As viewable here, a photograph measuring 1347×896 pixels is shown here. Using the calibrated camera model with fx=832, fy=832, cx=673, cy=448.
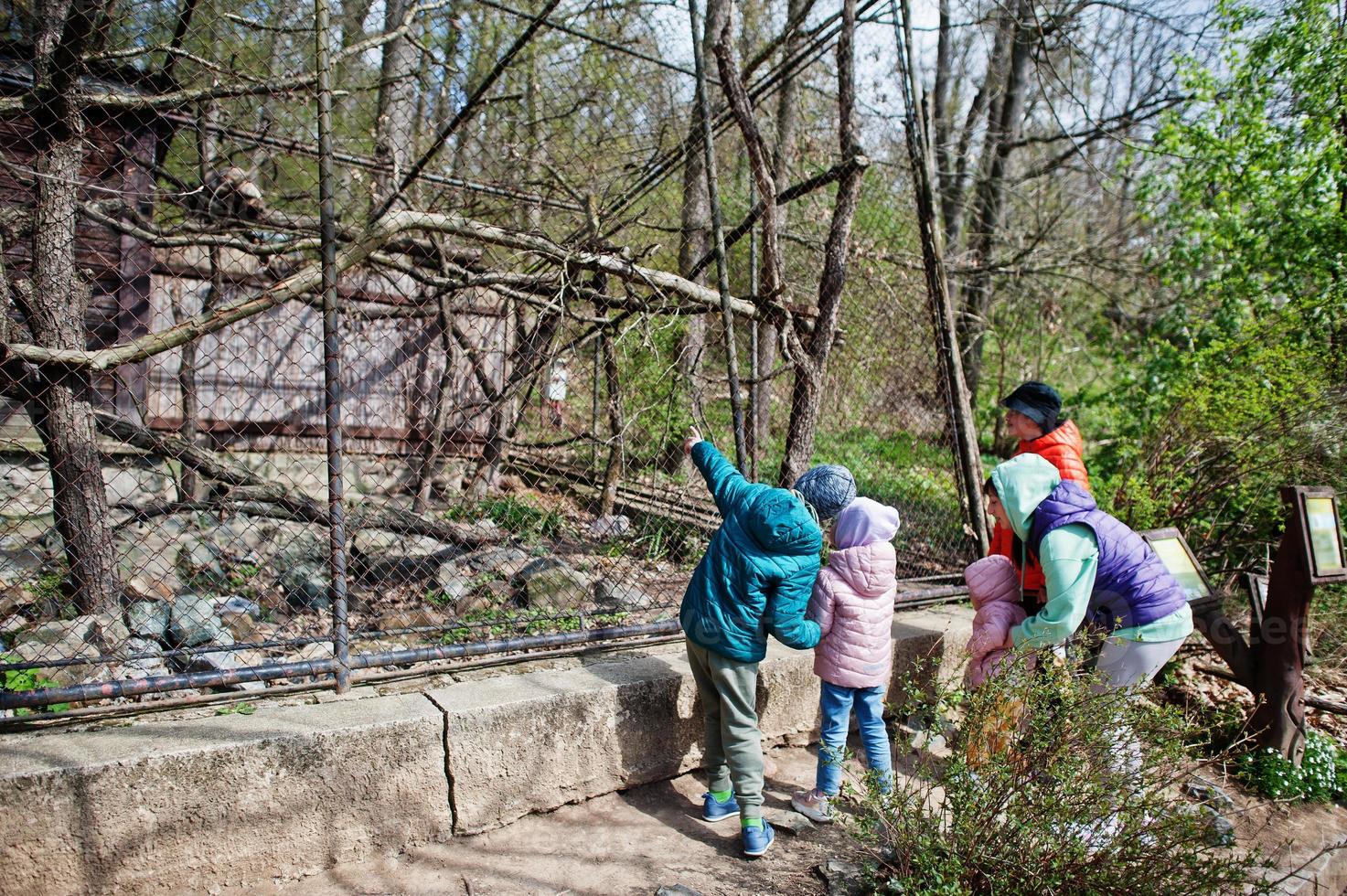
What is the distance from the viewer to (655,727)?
323cm

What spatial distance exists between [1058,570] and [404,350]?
3786mm

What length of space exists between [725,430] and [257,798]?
10.9 feet

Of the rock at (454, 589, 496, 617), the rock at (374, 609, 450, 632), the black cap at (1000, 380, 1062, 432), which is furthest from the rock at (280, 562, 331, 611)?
the black cap at (1000, 380, 1062, 432)

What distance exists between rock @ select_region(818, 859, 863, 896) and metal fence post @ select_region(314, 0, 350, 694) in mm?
1818

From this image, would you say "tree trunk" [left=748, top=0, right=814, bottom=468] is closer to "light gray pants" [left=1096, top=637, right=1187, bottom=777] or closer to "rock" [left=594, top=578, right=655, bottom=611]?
"rock" [left=594, top=578, right=655, bottom=611]

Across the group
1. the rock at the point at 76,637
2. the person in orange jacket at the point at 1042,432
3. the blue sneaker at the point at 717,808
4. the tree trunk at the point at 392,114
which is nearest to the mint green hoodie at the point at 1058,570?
the person in orange jacket at the point at 1042,432

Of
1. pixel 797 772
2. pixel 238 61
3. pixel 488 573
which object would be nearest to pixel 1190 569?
pixel 797 772

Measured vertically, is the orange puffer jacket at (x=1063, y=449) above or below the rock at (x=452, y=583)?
above

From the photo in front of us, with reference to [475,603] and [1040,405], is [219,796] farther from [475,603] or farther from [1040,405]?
[1040,405]

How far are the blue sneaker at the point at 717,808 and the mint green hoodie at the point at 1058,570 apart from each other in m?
1.20

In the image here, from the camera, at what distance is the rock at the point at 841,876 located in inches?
105

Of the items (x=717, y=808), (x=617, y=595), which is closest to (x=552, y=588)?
(x=617, y=595)

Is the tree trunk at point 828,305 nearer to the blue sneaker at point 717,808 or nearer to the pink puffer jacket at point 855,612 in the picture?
the pink puffer jacket at point 855,612

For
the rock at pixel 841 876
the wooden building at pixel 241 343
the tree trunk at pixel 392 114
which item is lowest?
the rock at pixel 841 876
